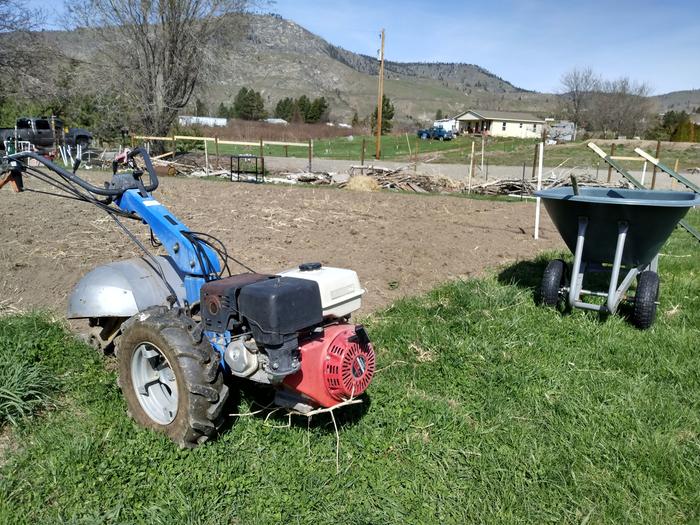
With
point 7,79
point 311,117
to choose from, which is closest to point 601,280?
point 7,79

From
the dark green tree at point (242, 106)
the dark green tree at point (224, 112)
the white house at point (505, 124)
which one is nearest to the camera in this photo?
the white house at point (505, 124)

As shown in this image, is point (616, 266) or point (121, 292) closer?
point (121, 292)

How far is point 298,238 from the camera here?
322 inches

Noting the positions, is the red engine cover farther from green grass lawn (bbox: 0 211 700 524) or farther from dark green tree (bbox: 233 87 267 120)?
dark green tree (bbox: 233 87 267 120)

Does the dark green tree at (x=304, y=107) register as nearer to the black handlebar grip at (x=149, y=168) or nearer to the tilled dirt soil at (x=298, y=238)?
the tilled dirt soil at (x=298, y=238)

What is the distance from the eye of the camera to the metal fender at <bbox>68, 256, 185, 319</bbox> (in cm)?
343

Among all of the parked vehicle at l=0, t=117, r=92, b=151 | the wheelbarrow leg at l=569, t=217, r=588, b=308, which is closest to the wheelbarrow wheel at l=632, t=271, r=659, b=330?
the wheelbarrow leg at l=569, t=217, r=588, b=308

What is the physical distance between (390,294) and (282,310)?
328cm

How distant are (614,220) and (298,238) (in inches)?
178

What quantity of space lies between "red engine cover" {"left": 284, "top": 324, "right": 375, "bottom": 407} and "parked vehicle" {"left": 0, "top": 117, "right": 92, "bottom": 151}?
88.8 ft

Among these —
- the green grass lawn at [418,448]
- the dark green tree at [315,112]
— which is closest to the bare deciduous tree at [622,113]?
the dark green tree at [315,112]

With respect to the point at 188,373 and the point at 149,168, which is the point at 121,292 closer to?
the point at 149,168

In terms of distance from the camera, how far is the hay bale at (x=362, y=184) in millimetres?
16984

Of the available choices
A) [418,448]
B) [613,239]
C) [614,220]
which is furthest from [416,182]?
[418,448]
